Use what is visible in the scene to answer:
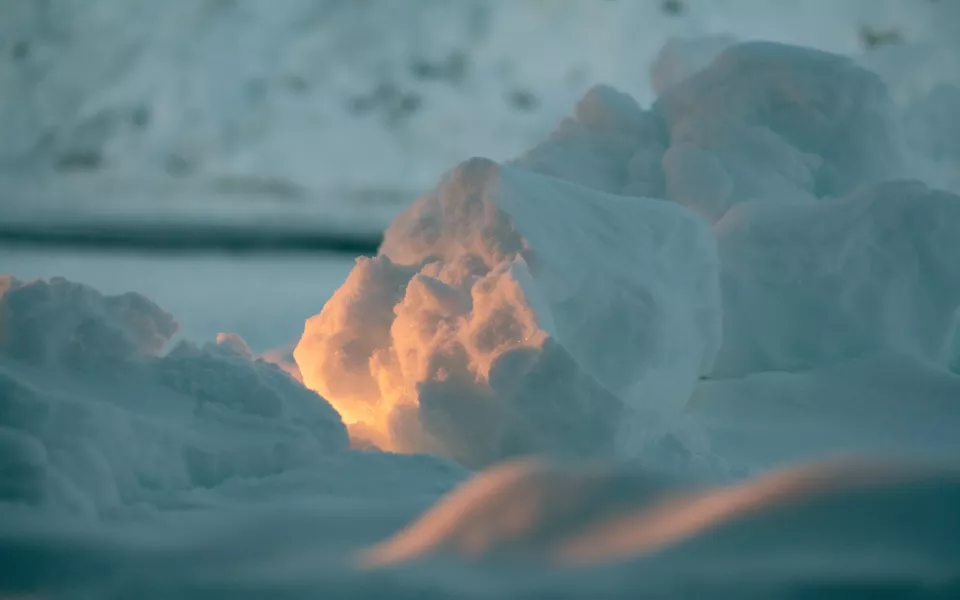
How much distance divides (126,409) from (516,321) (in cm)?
129

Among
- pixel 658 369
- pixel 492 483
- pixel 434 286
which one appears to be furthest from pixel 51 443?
pixel 658 369

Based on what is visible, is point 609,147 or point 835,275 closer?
point 835,275

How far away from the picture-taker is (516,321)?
11.3ft

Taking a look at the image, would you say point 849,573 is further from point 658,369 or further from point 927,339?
point 927,339

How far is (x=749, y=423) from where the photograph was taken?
13.9 ft

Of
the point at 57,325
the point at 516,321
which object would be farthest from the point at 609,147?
the point at 57,325

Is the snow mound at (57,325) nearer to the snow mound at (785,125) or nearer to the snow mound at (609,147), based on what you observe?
the snow mound at (609,147)

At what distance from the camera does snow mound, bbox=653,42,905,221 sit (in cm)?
542

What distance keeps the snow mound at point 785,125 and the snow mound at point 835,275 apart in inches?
20.7

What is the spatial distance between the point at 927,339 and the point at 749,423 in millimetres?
1321

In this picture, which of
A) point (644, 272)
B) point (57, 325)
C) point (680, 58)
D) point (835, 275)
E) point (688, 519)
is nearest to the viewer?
point (688, 519)

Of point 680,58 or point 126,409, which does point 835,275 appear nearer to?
point 680,58

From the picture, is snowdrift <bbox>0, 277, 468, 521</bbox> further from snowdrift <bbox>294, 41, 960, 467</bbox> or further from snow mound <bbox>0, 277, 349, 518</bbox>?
snowdrift <bbox>294, 41, 960, 467</bbox>

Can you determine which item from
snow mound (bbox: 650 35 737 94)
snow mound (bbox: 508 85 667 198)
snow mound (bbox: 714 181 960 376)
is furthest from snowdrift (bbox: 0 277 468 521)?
snow mound (bbox: 650 35 737 94)
